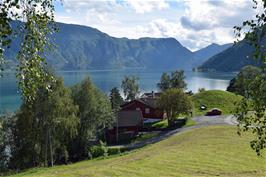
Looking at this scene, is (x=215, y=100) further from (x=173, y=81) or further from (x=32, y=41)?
(x=32, y=41)

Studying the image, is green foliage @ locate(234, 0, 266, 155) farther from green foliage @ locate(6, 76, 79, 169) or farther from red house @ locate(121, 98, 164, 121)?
red house @ locate(121, 98, 164, 121)

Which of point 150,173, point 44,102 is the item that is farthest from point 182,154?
point 44,102

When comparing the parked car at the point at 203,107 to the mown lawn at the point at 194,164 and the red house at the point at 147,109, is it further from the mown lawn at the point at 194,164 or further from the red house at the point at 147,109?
the mown lawn at the point at 194,164

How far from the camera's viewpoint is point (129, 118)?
8688cm

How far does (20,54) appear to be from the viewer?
348 inches

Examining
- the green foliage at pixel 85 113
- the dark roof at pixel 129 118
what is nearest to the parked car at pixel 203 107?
the dark roof at pixel 129 118

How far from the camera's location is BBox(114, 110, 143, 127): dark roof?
85.6m

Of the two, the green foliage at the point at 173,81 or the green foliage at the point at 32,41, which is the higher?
the green foliage at the point at 32,41

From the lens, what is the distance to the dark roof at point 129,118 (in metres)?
85.6

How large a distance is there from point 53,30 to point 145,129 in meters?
75.2

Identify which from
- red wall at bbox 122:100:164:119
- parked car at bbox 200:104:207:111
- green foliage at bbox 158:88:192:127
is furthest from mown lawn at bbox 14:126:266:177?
parked car at bbox 200:104:207:111

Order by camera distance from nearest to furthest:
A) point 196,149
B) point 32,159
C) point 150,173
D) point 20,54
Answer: point 20,54 → point 150,173 → point 196,149 → point 32,159

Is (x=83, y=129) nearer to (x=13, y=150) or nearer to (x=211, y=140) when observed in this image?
(x=13, y=150)

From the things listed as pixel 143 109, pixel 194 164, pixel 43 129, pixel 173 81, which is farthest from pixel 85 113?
pixel 173 81
